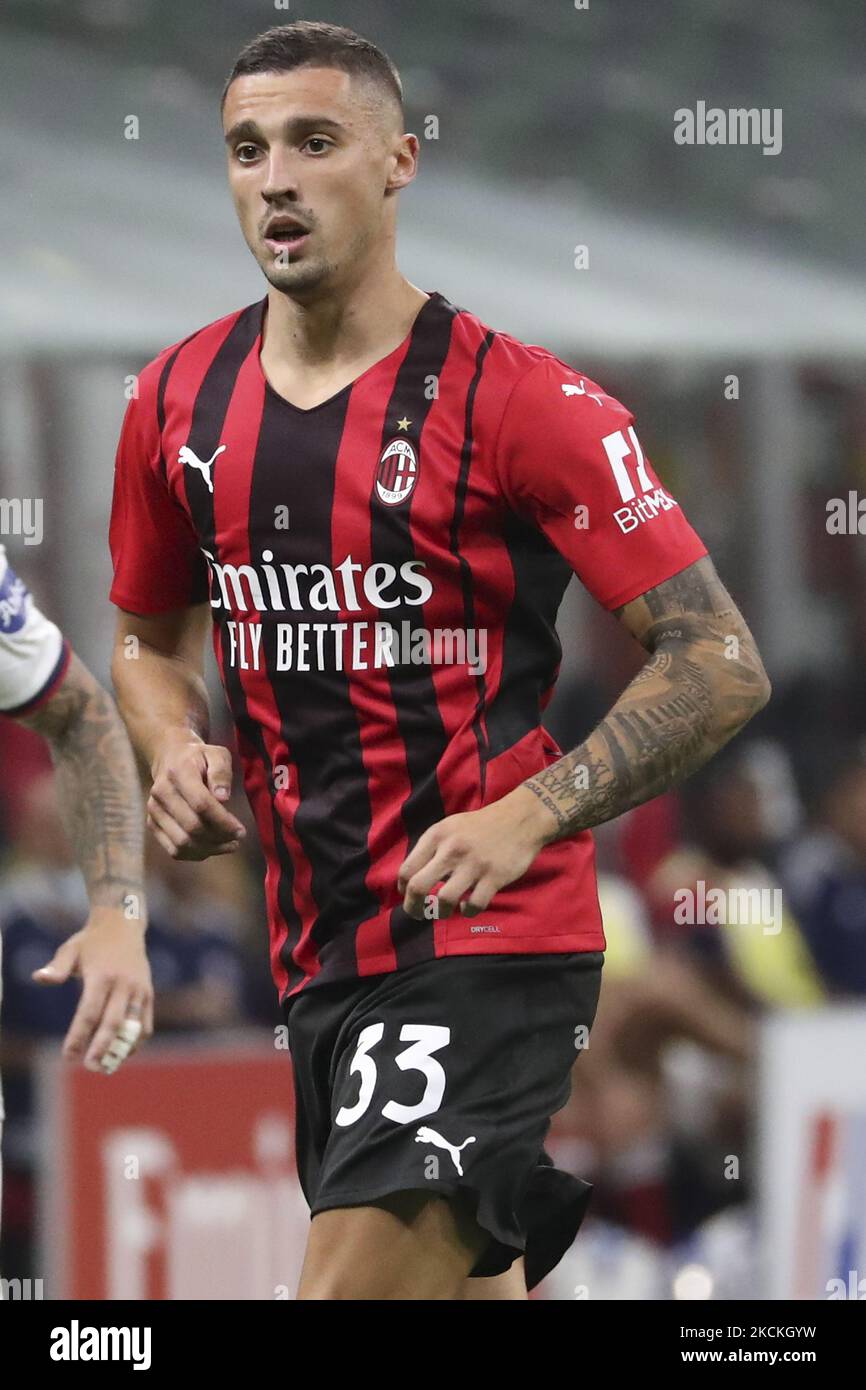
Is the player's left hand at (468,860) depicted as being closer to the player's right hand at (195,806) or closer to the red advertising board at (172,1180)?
the player's right hand at (195,806)

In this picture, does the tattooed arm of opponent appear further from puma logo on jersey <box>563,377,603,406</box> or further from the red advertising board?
the red advertising board

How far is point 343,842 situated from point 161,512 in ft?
2.06

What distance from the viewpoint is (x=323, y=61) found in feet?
10.5

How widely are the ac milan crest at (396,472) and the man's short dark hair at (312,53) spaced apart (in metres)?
0.53

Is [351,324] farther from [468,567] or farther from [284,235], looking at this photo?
[468,567]

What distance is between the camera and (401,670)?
3.18m

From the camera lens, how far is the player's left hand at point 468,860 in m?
2.80

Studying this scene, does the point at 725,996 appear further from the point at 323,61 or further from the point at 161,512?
the point at 323,61

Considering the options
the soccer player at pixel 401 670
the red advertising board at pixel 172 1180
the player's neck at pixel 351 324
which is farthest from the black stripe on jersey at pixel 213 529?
the red advertising board at pixel 172 1180

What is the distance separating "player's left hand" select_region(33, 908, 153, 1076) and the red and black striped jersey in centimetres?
23

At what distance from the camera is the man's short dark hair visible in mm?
3201

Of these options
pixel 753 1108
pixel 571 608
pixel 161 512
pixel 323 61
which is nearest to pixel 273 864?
pixel 161 512

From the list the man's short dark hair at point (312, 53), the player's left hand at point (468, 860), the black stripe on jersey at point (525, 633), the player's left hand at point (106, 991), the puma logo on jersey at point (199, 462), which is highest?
the man's short dark hair at point (312, 53)

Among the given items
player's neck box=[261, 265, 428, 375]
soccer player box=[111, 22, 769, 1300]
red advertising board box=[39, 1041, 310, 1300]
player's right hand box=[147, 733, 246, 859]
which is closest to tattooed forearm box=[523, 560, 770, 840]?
soccer player box=[111, 22, 769, 1300]
